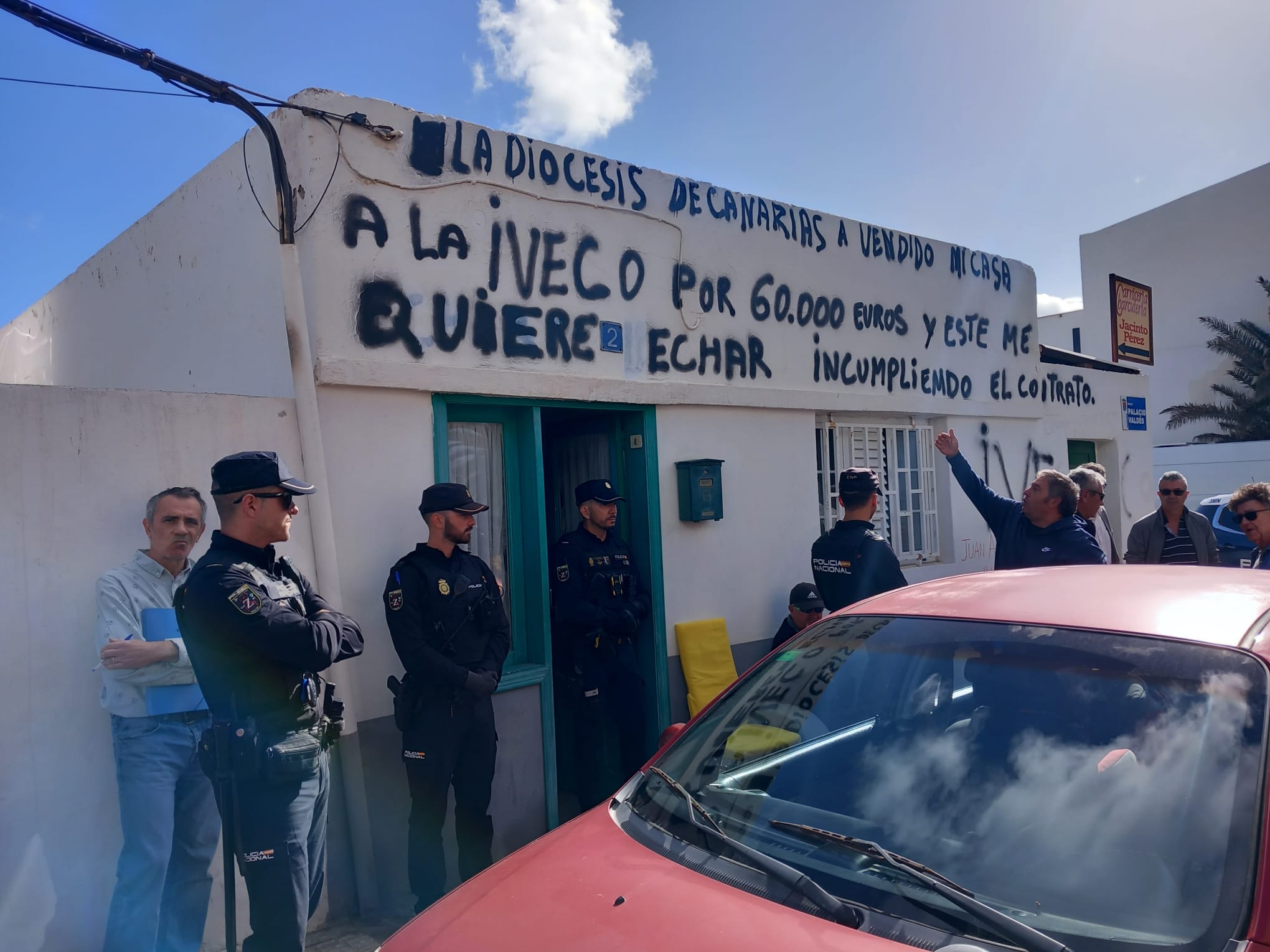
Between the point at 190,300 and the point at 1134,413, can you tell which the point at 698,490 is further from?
the point at 1134,413

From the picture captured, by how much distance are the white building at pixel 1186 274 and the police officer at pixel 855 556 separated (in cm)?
2588

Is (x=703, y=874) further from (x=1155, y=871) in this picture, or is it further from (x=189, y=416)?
(x=189, y=416)

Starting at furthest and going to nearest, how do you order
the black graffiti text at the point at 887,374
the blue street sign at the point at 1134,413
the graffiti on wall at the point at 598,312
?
the blue street sign at the point at 1134,413 < the black graffiti text at the point at 887,374 < the graffiti on wall at the point at 598,312

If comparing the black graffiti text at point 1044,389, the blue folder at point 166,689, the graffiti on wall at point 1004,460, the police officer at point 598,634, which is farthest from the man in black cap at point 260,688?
the black graffiti text at point 1044,389

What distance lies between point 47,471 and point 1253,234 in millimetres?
32305

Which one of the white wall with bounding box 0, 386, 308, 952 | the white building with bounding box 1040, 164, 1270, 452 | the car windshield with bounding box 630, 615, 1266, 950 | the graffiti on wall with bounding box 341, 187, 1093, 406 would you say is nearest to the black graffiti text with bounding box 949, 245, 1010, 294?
the graffiti on wall with bounding box 341, 187, 1093, 406

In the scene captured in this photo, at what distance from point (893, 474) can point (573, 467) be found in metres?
2.83

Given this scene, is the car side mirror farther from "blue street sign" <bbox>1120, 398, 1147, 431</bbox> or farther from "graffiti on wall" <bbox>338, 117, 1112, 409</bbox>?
"blue street sign" <bbox>1120, 398, 1147, 431</bbox>

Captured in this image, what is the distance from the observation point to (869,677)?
98.7 inches

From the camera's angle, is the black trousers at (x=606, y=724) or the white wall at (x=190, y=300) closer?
the white wall at (x=190, y=300)

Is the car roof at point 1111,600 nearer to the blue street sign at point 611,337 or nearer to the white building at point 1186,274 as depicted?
the blue street sign at point 611,337

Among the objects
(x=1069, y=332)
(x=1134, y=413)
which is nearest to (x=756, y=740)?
(x=1134, y=413)

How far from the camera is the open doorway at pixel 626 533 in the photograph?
18.1 ft

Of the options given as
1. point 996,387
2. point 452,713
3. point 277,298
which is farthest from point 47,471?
point 996,387
